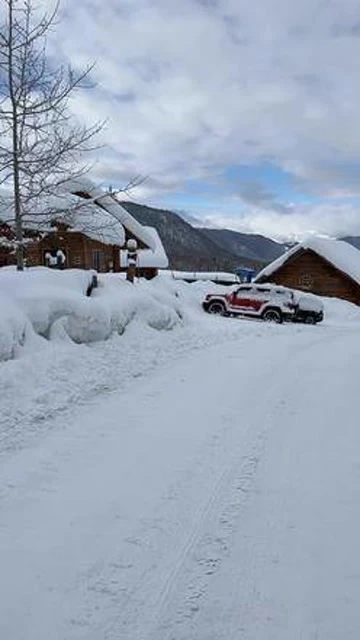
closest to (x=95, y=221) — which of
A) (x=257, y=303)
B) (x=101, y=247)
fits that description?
(x=257, y=303)

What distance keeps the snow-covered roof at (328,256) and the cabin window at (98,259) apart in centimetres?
1802

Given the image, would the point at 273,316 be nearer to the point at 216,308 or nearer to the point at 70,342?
the point at 216,308

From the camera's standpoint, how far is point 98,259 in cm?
3625

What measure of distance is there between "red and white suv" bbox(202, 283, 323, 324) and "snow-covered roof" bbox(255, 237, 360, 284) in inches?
668

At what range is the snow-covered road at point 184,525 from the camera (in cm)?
363

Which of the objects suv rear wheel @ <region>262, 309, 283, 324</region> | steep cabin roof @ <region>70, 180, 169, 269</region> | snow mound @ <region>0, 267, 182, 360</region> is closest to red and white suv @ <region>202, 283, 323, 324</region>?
suv rear wheel @ <region>262, 309, 283, 324</region>

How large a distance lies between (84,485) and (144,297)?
37.3ft

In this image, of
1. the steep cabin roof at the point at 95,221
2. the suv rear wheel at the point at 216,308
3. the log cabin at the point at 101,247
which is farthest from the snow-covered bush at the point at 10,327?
the suv rear wheel at the point at 216,308

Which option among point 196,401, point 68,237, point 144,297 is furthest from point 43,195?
point 68,237

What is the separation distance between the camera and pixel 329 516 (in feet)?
16.7

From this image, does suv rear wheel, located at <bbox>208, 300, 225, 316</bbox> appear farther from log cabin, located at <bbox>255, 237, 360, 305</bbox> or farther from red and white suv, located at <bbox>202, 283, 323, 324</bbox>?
log cabin, located at <bbox>255, 237, 360, 305</bbox>

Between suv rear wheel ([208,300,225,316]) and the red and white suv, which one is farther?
suv rear wheel ([208,300,225,316])

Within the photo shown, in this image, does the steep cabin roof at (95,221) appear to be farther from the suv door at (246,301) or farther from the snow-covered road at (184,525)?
the snow-covered road at (184,525)

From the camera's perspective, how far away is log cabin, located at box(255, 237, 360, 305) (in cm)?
4975
